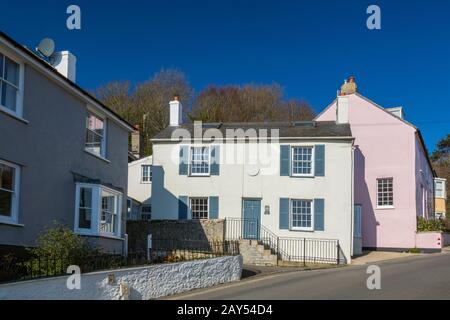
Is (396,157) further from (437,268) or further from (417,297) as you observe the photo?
(417,297)

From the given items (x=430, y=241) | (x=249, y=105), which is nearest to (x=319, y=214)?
(x=430, y=241)

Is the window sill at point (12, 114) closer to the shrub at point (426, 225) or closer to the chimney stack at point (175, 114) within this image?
the chimney stack at point (175, 114)

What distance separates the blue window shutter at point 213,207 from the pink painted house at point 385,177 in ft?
26.0

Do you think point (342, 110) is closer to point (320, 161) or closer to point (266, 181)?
point (320, 161)

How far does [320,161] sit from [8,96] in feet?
54.5

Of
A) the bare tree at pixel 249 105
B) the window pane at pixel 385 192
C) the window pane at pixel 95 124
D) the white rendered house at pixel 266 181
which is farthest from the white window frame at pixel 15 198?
the bare tree at pixel 249 105

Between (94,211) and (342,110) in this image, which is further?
(342,110)

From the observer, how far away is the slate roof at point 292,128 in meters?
29.2

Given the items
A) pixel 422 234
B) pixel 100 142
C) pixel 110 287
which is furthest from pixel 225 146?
pixel 110 287

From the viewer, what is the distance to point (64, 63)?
70.1 ft

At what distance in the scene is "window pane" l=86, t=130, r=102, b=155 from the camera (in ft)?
68.9

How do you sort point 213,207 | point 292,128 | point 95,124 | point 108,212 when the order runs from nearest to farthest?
point 108,212 → point 95,124 → point 213,207 → point 292,128

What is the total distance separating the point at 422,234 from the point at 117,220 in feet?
59.8
